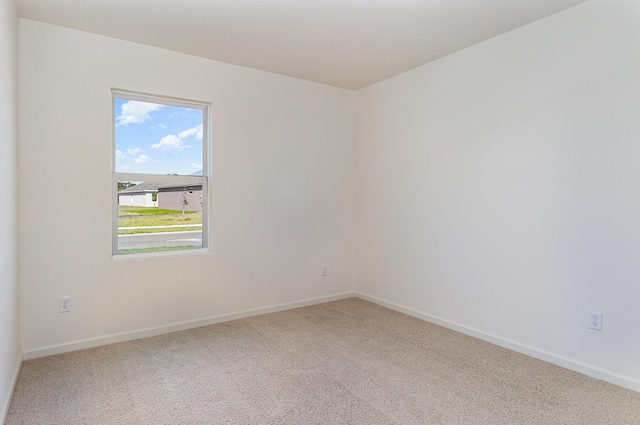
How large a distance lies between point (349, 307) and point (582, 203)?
94.9 inches

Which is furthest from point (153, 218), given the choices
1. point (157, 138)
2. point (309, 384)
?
point (309, 384)

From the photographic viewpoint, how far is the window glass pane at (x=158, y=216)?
10.9 feet

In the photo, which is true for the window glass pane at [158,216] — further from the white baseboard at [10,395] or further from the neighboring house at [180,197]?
the white baseboard at [10,395]

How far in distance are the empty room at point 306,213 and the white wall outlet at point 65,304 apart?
0.01 m

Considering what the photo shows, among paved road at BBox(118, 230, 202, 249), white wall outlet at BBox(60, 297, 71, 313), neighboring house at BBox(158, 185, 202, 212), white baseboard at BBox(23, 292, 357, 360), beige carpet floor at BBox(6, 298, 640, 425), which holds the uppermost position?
neighboring house at BBox(158, 185, 202, 212)

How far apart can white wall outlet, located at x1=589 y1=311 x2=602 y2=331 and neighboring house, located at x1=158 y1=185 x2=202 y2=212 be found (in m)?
3.28

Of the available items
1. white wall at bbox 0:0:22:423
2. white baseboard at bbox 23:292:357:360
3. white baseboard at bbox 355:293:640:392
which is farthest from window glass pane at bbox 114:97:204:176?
white baseboard at bbox 355:293:640:392

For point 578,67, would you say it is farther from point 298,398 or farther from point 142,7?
point 142,7

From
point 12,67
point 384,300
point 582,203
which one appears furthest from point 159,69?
point 582,203

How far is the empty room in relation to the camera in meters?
2.37

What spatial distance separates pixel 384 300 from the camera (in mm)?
4230

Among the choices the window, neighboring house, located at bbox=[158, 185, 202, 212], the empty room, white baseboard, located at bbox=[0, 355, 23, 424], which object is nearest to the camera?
white baseboard, located at bbox=[0, 355, 23, 424]

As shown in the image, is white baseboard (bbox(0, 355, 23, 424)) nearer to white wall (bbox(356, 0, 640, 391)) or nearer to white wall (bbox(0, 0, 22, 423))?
white wall (bbox(0, 0, 22, 423))

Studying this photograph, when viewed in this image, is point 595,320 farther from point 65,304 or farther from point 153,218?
point 65,304
